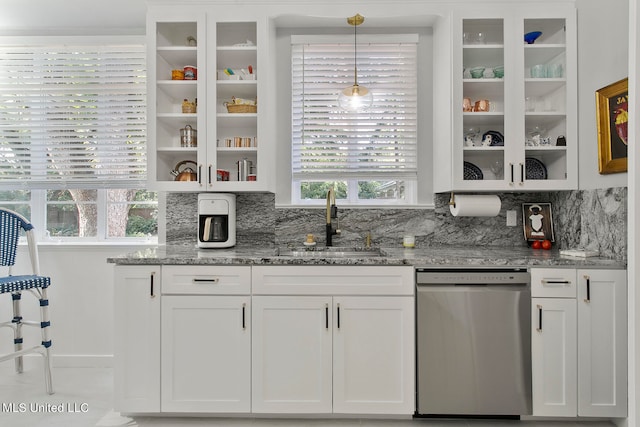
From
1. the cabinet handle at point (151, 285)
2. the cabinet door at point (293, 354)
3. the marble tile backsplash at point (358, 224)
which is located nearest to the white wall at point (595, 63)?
the marble tile backsplash at point (358, 224)

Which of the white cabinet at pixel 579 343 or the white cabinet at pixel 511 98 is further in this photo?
the white cabinet at pixel 511 98

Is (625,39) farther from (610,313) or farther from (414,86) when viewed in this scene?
(610,313)

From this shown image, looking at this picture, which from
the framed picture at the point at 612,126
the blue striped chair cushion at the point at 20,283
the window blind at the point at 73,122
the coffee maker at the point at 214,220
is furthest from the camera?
the window blind at the point at 73,122

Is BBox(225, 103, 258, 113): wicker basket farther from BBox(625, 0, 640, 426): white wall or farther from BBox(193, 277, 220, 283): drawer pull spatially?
BBox(625, 0, 640, 426): white wall

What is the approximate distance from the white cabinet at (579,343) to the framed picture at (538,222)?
2.05ft

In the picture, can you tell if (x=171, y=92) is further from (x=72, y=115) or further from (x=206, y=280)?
(x=206, y=280)

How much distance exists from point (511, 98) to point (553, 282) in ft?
3.81

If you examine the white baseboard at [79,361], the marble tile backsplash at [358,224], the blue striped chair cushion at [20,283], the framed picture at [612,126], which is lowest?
the white baseboard at [79,361]

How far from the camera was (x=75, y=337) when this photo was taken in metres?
3.06

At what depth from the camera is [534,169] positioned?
107 inches

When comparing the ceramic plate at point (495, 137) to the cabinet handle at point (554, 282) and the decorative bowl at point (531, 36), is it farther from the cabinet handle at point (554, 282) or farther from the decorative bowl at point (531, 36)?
the cabinet handle at point (554, 282)

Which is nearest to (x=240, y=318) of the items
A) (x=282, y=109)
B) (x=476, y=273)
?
(x=476, y=273)

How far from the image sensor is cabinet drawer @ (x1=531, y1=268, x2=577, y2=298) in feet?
7.22

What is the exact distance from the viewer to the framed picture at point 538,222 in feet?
9.17
